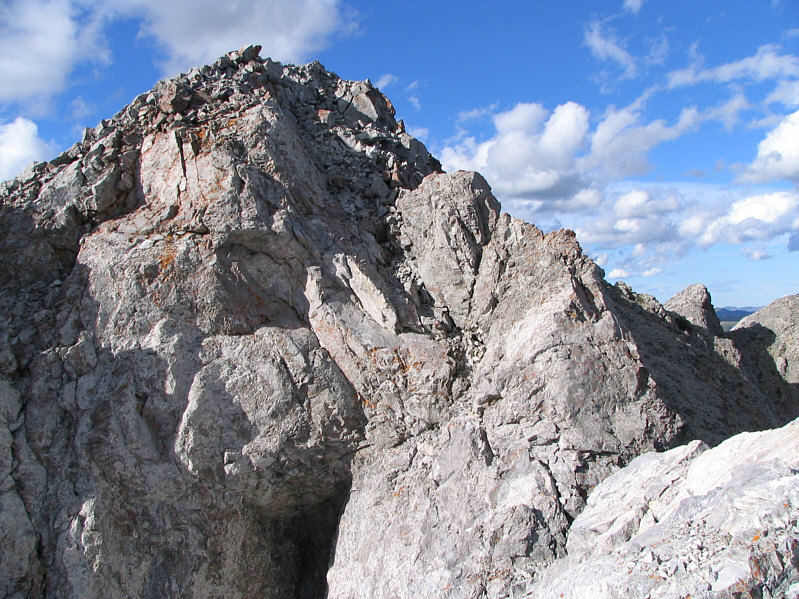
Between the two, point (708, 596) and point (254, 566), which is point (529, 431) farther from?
point (254, 566)

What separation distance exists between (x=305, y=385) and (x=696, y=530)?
23.1ft

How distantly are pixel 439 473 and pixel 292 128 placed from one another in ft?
27.3

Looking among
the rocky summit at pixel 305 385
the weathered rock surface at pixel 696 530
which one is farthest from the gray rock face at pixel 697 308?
the weathered rock surface at pixel 696 530

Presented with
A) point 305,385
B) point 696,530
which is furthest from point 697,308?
point 305,385

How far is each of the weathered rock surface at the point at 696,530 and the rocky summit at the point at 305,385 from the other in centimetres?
8

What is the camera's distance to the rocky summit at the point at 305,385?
9852 millimetres

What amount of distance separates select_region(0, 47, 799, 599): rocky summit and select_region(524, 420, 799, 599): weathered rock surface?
8 centimetres

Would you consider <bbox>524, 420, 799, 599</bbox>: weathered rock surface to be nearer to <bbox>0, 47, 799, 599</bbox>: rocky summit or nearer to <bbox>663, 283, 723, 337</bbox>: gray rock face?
<bbox>0, 47, 799, 599</bbox>: rocky summit

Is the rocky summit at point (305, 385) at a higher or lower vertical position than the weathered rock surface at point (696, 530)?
higher

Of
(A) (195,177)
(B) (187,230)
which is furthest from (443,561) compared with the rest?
(A) (195,177)

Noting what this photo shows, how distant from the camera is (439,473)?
10.6m

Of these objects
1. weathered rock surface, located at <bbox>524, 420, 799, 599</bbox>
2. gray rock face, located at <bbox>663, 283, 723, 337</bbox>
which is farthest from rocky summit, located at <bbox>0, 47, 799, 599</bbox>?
gray rock face, located at <bbox>663, 283, 723, 337</bbox>

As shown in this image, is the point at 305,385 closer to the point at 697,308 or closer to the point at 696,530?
the point at 696,530

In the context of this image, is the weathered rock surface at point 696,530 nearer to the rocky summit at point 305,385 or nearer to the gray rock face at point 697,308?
the rocky summit at point 305,385
